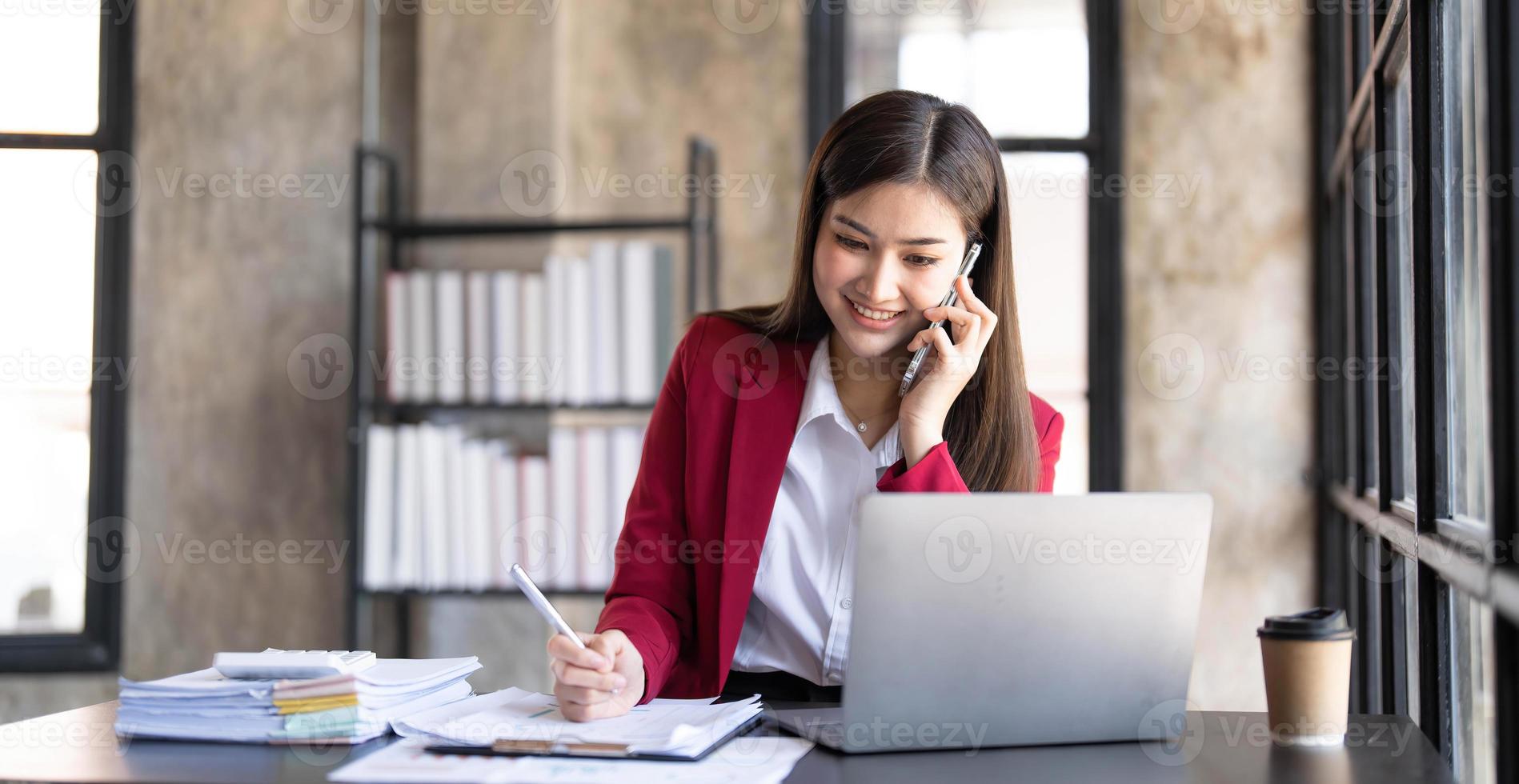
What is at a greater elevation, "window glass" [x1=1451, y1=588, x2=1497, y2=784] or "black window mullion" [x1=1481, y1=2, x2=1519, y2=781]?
"black window mullion" [x1=1481, y1=2, x2=1519, y2=781]

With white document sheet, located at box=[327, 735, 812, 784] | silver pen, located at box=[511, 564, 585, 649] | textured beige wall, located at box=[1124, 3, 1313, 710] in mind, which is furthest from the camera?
textured beige wall, located at box=[1124, 3, 1313, 710]

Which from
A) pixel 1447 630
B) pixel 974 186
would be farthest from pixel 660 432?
pixel 1447 630

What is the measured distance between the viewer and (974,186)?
173cm

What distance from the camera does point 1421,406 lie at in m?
1.60

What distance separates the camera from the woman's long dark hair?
66.1 inches

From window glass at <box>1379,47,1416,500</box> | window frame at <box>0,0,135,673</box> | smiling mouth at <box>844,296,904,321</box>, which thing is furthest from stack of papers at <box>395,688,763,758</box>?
window frame at <box>0,0,135,673</box>

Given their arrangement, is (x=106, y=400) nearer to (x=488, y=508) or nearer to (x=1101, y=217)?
(x=488, y=508)

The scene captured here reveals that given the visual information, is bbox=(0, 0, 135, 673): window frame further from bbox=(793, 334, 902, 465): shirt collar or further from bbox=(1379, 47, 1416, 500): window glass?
bbox=(1379, 47, 1416, 500): window glass

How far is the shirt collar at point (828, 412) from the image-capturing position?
1706 millimetres

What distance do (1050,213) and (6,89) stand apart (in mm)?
2815

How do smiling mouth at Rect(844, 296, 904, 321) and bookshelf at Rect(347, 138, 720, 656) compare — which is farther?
bookshelf at Rect(347, 138, 720, 656)

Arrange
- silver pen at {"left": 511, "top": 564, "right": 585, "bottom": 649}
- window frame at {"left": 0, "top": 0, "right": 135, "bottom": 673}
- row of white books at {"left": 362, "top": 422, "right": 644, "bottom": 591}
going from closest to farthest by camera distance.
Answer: silver pen at {"left": 511, "top": 564, "right": 585, "bottom": 649}, row of white books at {"left": 362, "top": 422, "right": 644, "bottom": 591}, window frame at {"left": 0, "top": 0, "right": 135, "bottom": 673}

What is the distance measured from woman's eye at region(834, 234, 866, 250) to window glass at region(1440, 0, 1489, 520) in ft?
Result: 2.35

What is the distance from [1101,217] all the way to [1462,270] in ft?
5.92
